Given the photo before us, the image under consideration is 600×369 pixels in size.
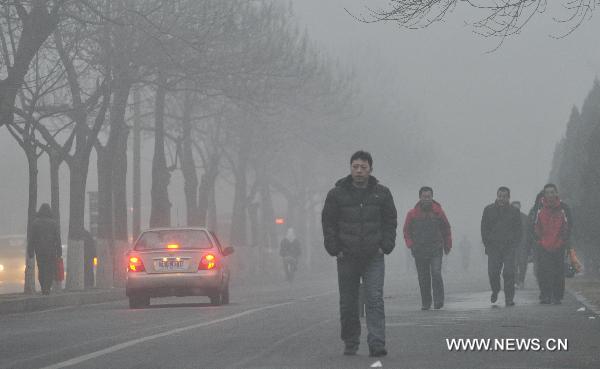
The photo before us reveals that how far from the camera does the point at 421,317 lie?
19844mm

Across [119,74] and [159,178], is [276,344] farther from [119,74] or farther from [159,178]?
[159,178]

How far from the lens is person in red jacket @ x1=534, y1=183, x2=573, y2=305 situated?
23.3 metres

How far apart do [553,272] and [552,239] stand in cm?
58

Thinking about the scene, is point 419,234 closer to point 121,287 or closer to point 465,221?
point 121,287

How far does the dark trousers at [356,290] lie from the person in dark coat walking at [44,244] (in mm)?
17552

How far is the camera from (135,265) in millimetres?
25703

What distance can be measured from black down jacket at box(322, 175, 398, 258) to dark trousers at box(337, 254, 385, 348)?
16cm

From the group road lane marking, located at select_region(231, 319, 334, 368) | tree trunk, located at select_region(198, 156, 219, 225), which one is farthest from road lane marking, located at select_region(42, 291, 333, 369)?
tree trunk, located at select_region(198, 156, 219, 225)

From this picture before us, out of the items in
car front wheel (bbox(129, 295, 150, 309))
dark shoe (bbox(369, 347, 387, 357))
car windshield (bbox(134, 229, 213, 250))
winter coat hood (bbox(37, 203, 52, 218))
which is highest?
winter coat hood (bbox(37, 203, 52, 218))

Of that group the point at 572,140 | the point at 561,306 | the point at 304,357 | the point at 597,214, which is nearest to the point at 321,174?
the point at 572,140

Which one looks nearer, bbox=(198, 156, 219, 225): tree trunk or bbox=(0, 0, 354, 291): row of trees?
bbox=(0, 0, 354, 291): row of trees

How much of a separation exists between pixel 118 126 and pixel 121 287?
4315 mm

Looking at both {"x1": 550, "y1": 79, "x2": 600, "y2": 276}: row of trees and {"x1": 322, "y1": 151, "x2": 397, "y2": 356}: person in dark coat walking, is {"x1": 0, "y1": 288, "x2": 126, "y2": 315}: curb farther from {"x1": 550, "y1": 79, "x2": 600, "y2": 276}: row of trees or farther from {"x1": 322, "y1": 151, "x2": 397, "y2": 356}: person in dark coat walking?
{"x1": 550, "y1": 79, "x2": 600, "y2": 276}: row of trees

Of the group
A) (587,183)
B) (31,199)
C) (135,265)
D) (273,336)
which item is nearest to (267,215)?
(587,183)
